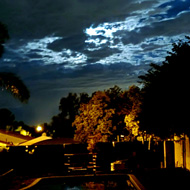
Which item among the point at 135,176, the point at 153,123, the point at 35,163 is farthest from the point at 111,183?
the point at 35,163

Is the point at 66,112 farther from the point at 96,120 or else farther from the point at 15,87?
the point at 15,87

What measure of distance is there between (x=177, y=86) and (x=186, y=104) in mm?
883

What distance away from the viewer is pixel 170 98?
1459 centimetres

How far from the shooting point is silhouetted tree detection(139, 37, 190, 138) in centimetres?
1427

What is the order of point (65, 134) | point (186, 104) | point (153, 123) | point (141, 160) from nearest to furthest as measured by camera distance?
1. point (186, 104)
2. point (153, 123)
3. point (141, 160)
4. point (65, 134)

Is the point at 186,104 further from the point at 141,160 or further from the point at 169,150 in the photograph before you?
the point at 141,160

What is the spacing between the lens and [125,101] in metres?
31.5

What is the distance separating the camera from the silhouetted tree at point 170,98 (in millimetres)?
14273

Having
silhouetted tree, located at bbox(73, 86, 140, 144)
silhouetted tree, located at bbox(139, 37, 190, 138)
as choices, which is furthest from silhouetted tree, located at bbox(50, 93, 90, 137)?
silhouetted tree, located at bbox(139, 37, 190, 138)

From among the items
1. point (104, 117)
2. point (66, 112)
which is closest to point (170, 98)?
point (104, 117)

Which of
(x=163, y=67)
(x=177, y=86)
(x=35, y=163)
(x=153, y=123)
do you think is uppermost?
(x=163, y=67)

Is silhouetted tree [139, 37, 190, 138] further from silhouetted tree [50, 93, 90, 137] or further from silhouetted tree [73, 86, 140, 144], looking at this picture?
silhouetted tree [50, 93, 90, 137]

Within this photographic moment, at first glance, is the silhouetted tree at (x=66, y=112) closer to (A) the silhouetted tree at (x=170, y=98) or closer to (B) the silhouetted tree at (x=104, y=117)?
(B) the silhouetted tree at (x=104, y=117)

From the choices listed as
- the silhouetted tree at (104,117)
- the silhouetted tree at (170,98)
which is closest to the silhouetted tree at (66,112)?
the silhouetted tree at (104,117)
